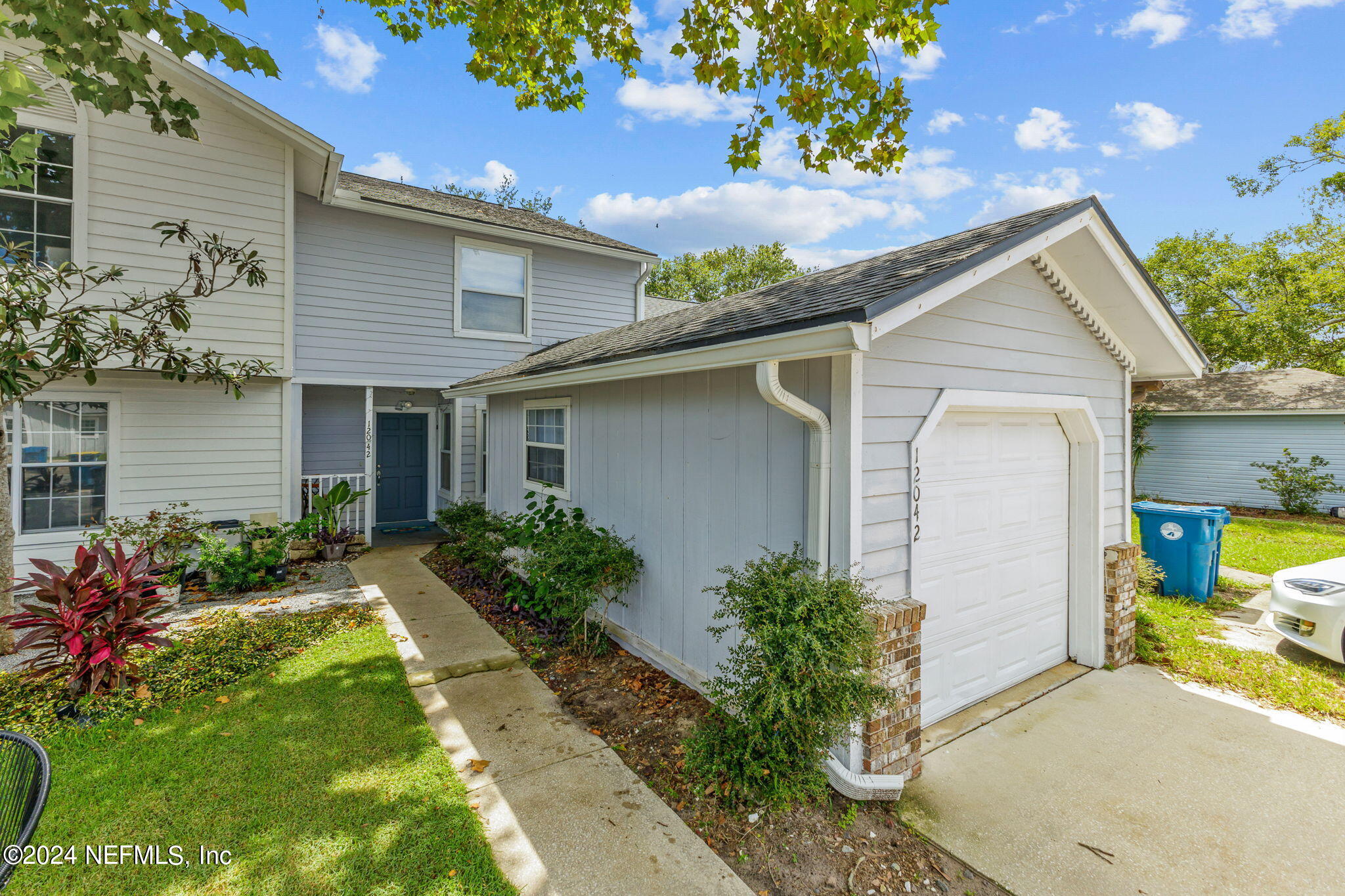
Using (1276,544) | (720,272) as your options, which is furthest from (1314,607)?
(720,272)

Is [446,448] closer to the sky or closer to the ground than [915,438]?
closer to the ground

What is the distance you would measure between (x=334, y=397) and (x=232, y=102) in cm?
449

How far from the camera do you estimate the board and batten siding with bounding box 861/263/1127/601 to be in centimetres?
315

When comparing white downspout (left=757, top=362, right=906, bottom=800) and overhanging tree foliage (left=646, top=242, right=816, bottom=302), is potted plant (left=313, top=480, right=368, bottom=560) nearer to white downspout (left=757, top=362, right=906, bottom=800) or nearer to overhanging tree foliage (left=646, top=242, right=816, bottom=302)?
white downspout (left=757, top=362, right=906, bottom=800)

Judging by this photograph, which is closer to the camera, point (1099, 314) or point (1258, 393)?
point (1099, 314)

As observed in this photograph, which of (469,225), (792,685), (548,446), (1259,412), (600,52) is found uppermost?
(600,52)

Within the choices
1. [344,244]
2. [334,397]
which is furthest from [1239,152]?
[334,397]

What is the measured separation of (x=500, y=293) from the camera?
10.3 metres

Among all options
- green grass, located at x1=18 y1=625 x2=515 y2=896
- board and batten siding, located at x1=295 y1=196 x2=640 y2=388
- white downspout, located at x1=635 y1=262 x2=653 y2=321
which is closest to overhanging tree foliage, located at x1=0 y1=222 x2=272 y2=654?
board and batten siding, located at x1=295 y1=196 x2=640 y2=388

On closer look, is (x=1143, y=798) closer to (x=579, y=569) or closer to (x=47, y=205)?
(x=579, y=569)

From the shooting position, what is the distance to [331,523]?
8.37m

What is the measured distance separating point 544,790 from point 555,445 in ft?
13.4

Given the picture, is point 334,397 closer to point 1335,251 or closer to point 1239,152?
point 1239,152

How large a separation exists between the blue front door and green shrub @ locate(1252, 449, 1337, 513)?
19858 mm
